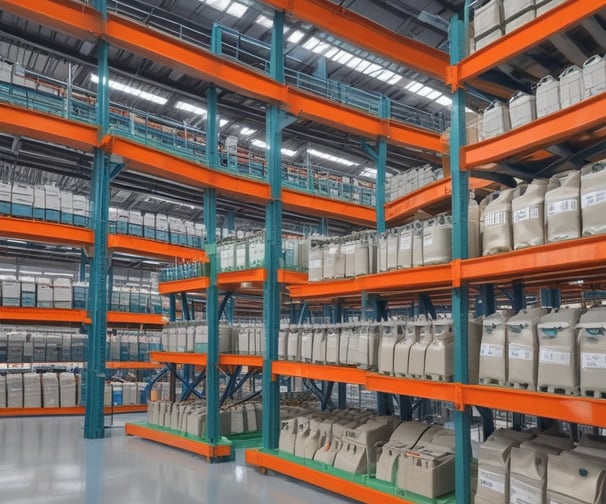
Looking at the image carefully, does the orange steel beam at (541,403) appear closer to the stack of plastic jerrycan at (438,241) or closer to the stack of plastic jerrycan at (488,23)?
the stack of plastic jerrycan at (438,241)

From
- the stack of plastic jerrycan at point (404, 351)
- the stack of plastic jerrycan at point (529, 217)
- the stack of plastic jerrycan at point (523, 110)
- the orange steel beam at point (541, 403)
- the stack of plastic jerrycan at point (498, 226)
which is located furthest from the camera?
the stack of plastic jerrycan at point (404, 351)

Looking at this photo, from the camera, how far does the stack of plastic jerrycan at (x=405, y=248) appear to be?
17.9ft

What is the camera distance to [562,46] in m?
4.61

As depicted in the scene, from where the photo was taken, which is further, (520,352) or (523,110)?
(523,110)

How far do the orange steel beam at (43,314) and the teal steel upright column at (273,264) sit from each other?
511 cm

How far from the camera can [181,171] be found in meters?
9.42

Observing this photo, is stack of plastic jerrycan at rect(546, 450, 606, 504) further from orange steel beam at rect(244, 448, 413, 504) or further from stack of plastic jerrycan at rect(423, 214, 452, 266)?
stack of plastic jerrycan at rect(423, 214, 452, 266)

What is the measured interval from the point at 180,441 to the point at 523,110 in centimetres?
681

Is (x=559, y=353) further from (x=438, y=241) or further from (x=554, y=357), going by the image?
(x=438, y=241)

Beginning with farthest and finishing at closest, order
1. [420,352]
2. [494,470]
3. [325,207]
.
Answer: [325,207]
[420,352]
[494,470]

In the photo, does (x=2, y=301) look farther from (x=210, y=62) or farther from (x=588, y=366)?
(x=588, y=366)

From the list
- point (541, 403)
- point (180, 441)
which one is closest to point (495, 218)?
point (541, 403)

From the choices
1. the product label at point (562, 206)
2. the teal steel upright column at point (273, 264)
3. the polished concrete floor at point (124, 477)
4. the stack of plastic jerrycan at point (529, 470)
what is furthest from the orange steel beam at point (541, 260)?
the teal steel upright column at point (273, 264)

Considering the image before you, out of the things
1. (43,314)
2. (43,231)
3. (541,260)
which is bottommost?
(43,314)
